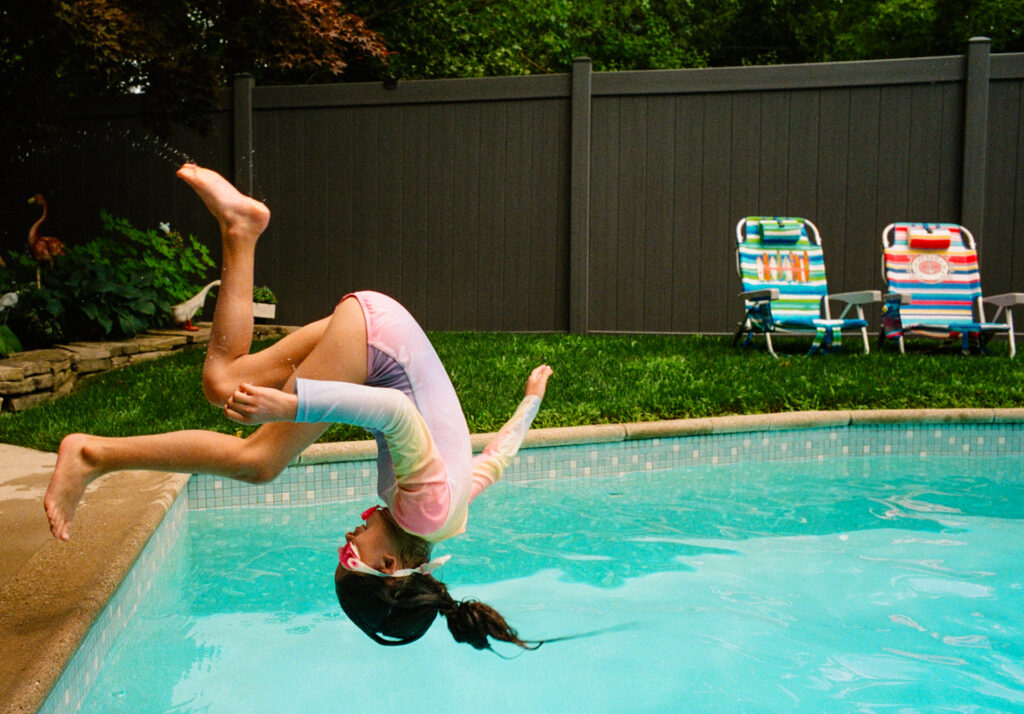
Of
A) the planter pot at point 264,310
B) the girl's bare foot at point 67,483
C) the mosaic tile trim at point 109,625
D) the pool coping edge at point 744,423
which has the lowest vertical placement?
the mosaic tile trim at point 109,625

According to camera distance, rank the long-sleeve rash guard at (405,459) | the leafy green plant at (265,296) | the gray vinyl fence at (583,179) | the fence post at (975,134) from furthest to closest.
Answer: the leafy green plant at (265,296) → the gray vinyl fence at (583,179) → the fence post at (975,134) → the long-sleeve rash guard at (405,459)

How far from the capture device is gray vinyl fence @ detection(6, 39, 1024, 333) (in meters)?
7.95

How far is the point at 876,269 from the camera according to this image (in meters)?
8.16

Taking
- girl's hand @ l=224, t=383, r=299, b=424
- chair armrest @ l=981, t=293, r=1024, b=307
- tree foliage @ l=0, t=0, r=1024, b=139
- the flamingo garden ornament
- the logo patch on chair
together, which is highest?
tree foliage @ l=0, t=0, r=1024, b=139

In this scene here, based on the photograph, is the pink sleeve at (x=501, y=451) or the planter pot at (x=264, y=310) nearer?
the pink sleeve at (x=501, y=451)

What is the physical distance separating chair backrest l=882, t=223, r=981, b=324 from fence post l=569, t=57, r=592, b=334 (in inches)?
99.9

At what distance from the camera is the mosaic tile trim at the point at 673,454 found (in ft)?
13.7

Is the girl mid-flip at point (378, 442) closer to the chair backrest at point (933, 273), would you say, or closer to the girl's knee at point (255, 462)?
the girl's knee at point (255, 462)

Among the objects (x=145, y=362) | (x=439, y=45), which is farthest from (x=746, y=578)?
(x=439, y=45)

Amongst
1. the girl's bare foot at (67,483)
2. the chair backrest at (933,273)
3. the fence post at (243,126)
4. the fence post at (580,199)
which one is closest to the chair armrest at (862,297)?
the chair backrest at (933,273)

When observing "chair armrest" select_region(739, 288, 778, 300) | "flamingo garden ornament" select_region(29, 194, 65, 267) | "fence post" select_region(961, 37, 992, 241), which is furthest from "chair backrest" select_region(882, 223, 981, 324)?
"flamingo garden ornament" select_region(29, 194, 65, 267)

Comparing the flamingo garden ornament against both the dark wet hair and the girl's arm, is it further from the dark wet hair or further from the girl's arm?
the dark wet hair

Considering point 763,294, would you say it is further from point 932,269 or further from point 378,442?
point 378,442

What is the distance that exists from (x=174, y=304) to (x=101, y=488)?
4622 mm
